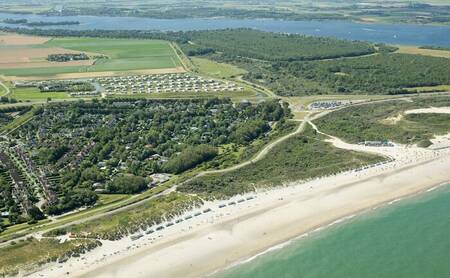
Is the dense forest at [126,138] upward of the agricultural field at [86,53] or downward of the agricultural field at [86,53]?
downward

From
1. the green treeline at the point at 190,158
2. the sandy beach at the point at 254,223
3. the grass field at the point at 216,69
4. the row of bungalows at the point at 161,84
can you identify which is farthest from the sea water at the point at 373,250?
the grass field at the point at 216,69

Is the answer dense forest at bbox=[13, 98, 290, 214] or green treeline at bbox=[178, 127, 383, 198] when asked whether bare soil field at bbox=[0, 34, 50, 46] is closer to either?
dense forest at bbox=[13, 98, 290, 214]

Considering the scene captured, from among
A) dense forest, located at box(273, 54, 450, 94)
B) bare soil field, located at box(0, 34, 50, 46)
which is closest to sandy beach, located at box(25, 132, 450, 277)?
dense forest, located at box(273, 54, 450, 94)

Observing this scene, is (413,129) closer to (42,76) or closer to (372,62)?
(372,62)

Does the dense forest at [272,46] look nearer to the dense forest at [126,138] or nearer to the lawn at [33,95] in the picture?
the lawn at [33,95]

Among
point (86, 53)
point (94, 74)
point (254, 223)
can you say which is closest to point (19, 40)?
point (86, 53)

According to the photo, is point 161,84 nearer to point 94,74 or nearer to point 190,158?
point 94,74
